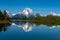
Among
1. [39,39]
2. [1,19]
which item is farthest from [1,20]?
[39,39]

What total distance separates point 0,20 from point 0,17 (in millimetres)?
1509

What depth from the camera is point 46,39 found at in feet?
79.0

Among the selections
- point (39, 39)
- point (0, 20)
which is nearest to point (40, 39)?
point (39, 39)

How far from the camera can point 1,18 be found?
85.6m

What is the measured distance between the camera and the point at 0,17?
85000 millimetres

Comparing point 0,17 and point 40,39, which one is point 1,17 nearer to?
point 0,17

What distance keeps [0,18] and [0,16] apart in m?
0.87

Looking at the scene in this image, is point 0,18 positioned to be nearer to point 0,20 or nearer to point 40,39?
point 0,20

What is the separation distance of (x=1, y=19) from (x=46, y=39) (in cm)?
6336

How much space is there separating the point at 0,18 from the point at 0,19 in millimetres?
503

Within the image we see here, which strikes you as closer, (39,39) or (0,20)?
(39,39)

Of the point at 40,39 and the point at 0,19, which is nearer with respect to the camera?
the point at 40,39

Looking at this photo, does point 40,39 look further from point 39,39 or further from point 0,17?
point 0,17

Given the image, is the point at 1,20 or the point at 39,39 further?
the point at 1,20
